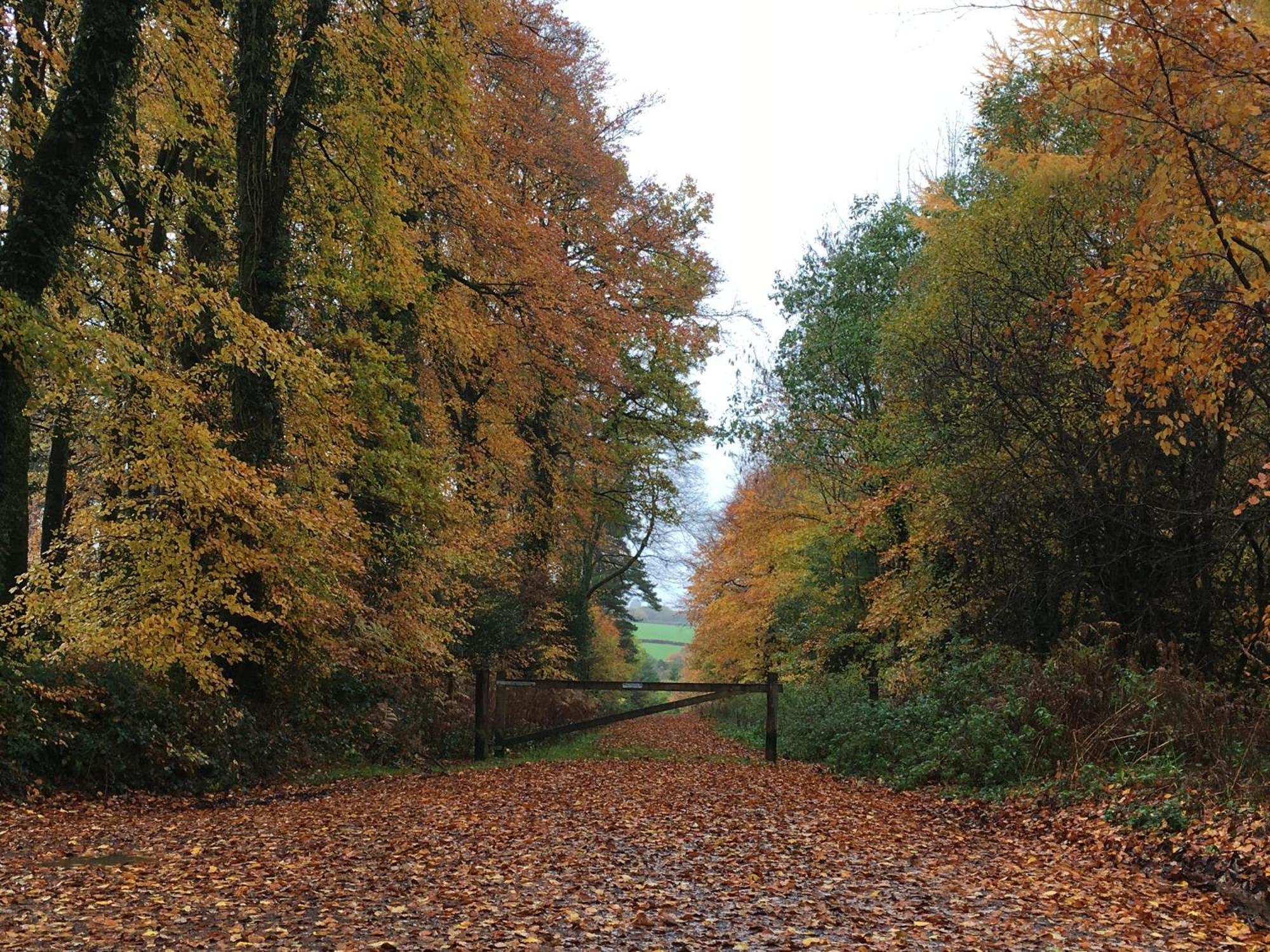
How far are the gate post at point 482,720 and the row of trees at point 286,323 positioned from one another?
0.91 m

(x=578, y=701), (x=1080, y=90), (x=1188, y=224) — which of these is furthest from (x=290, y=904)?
(x=578, y=701)

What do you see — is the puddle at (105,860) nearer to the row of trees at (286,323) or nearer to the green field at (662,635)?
the row of trees at (286,323)

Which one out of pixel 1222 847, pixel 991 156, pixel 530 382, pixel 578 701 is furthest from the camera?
pixel 578 701

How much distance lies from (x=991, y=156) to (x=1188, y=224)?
3910mm

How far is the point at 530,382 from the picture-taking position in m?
A: 17.0

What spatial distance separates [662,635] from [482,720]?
268ft

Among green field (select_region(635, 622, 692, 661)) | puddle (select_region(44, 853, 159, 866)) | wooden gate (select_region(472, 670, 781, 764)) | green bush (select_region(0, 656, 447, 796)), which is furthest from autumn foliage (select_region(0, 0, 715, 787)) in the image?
green field (select_region(635, 622, 692, 661))

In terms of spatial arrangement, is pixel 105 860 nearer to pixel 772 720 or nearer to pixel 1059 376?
pixel 772 720

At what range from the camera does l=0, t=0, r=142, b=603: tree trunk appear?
827 centimetres

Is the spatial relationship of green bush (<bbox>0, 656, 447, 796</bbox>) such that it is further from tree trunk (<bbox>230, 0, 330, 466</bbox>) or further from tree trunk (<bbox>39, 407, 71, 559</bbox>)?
tree trunk (<bbox>39, 407, 71, 559</bbox>)

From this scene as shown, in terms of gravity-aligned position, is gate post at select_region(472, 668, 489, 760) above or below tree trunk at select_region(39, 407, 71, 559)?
below

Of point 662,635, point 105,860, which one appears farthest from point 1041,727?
point 662,635

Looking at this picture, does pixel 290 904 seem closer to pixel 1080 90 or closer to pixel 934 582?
pixel 1080 90

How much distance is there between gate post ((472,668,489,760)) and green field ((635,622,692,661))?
56.6 meters
